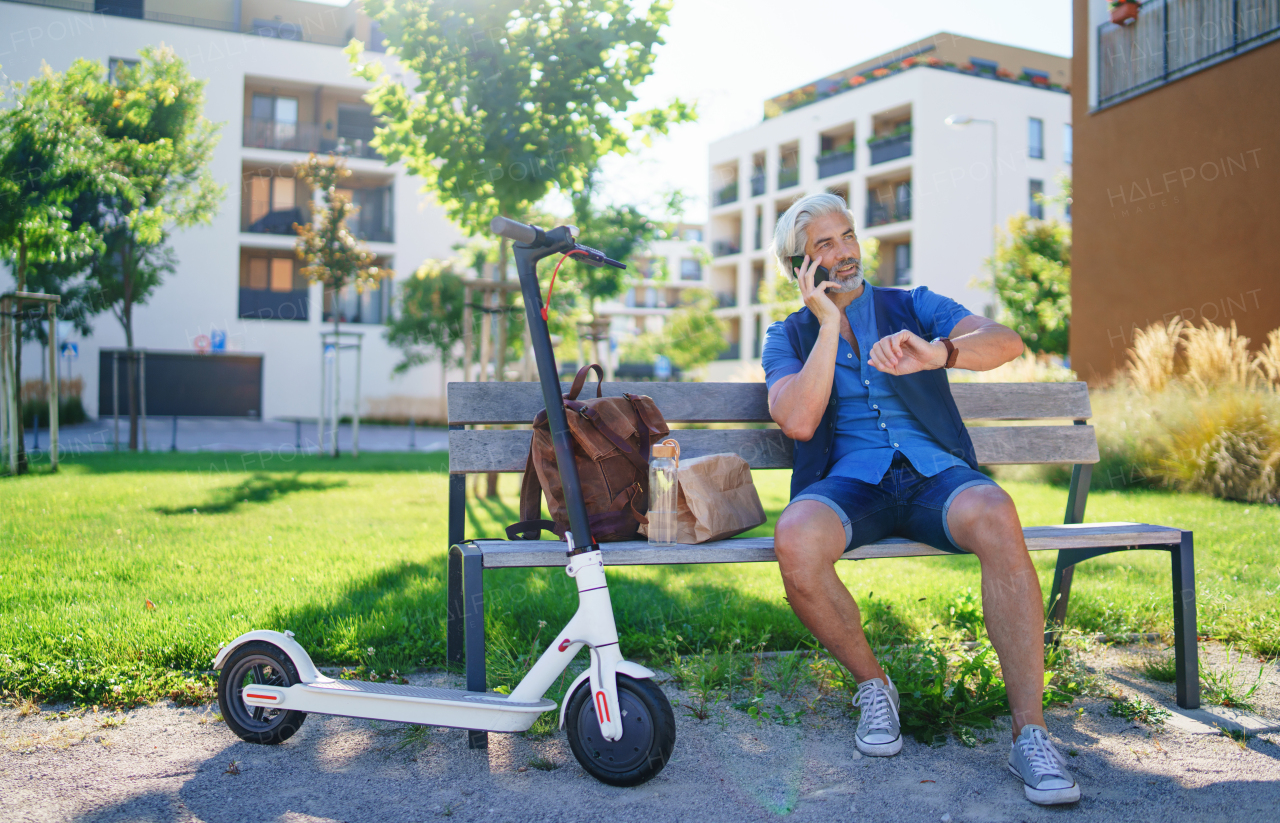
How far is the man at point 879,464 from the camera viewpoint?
8.22 ft

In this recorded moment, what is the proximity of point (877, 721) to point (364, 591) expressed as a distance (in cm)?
247

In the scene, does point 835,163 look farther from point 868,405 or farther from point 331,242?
point 868,405

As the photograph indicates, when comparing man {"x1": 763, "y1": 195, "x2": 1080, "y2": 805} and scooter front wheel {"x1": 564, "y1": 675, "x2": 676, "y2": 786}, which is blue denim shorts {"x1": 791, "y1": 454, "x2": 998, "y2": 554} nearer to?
man {"x1": 763, "y1": 195, "x2": 1080, "y2": 805}

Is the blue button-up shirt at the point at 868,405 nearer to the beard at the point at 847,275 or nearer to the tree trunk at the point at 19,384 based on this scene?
the beard at the point at 847,275

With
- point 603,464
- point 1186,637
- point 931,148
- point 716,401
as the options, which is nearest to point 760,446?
point 716,401

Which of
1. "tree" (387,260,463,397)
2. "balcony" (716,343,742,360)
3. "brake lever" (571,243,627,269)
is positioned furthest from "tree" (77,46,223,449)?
"balcony" (716,343,742,360)

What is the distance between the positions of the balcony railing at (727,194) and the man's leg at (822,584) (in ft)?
144

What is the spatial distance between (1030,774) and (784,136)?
41770 millimetres

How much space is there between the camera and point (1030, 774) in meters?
2.30

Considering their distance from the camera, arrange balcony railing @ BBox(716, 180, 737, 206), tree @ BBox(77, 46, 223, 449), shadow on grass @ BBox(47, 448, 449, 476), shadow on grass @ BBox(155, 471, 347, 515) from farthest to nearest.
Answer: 1. balcony railing @ BBox(716, 180, 737, 206)
2. tree @ BBox(77, 46, 223, 449)
3. shadow on grass @ BBox(47, 448, 449, 476)
4. shadow on grass @ BBox(155, 471, 347, 515)

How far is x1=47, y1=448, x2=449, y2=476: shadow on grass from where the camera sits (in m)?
10.2

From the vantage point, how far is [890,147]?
35.8 metres

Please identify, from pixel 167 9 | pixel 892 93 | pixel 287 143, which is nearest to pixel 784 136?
pixel 892 93

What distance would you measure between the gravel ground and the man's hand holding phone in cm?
129
